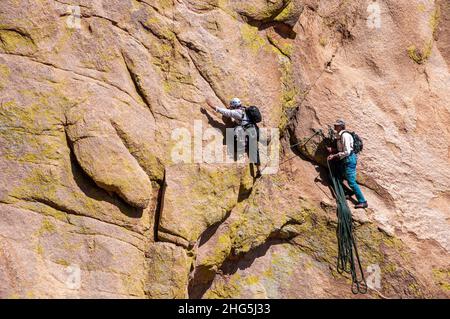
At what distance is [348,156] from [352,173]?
50cm

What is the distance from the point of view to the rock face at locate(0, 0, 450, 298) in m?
15.0

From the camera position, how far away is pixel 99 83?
52.2 ft

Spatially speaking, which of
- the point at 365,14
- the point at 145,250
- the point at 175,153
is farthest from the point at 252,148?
the point at 365,14

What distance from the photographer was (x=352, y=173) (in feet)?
62.2

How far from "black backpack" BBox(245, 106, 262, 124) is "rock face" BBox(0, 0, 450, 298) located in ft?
2.54

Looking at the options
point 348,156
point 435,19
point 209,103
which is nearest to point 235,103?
point 209,103

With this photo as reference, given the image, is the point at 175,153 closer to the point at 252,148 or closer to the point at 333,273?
the point at 252,148

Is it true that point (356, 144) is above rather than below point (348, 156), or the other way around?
above
